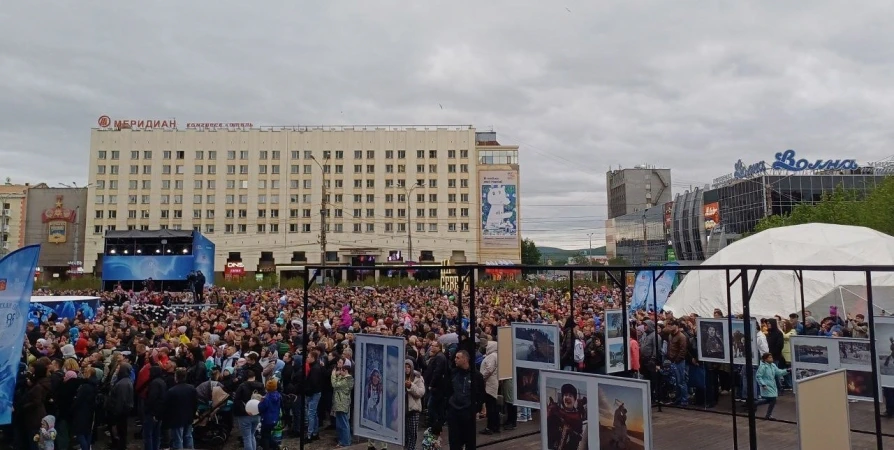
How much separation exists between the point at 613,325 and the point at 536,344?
2.05 metres

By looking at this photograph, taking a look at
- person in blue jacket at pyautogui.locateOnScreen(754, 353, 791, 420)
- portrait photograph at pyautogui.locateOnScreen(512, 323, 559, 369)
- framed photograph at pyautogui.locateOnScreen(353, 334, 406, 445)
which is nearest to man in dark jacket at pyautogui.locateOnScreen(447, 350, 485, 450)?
portrait photograph at pyautogui.locateOnScreen(512, 323, 559, 369)

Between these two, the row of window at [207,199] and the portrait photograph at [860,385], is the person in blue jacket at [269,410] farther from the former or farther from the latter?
the row of window at [207,199]

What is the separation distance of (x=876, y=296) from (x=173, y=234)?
43.2 meters

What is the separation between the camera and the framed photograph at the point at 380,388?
7449 mm

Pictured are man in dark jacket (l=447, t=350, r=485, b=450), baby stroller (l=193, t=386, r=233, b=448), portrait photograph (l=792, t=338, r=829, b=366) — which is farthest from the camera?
baby stroller (l=193, t=386, r=233, b=448)

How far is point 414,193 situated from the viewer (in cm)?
8562

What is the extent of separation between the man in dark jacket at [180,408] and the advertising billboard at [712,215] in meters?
79.9

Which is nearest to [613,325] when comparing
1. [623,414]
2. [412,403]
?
[412,403]

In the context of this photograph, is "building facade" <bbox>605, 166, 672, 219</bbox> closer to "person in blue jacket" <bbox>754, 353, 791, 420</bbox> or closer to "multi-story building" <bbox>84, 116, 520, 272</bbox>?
"multi-story building" <bbox>84, 116, 520, 272</bbox>

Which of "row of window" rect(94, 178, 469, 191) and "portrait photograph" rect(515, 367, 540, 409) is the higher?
"row of window" rect(94, 178, 469, 191)

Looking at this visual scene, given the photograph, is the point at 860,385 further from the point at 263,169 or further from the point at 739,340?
the point at 263,169

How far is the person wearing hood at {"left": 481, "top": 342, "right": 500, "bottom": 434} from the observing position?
417 inches

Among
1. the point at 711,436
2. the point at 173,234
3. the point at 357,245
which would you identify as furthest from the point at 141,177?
the point at 711,436

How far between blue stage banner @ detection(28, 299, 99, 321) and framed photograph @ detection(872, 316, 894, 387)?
927 inches
